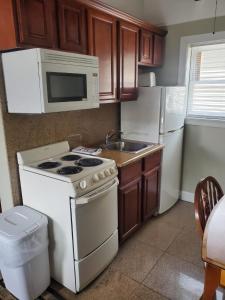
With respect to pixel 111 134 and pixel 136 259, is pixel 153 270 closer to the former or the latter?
pixel 136 259

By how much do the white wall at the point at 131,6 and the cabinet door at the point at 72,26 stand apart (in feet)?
3.22

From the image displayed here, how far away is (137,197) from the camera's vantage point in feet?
7.93

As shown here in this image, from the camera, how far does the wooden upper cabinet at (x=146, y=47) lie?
264 cm

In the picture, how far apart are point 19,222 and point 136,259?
114cm

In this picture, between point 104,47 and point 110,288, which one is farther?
point 104,47

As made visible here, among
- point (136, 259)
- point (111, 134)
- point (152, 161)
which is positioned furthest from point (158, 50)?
point (136, 259)

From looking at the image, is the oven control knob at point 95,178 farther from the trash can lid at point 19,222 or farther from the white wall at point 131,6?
the white wall at point 131,6

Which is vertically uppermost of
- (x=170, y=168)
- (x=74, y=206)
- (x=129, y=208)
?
(x=74, y=206)

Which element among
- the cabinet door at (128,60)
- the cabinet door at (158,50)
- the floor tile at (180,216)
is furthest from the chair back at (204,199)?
the cabinet door at (158,50)

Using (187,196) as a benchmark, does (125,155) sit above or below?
above

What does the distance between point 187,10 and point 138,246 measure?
2760 millimetres

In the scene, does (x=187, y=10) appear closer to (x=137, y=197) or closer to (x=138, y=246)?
(x=137, y=197)

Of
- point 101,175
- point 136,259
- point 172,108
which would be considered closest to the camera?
point 101,175

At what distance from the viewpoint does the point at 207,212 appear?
1.46 meters
